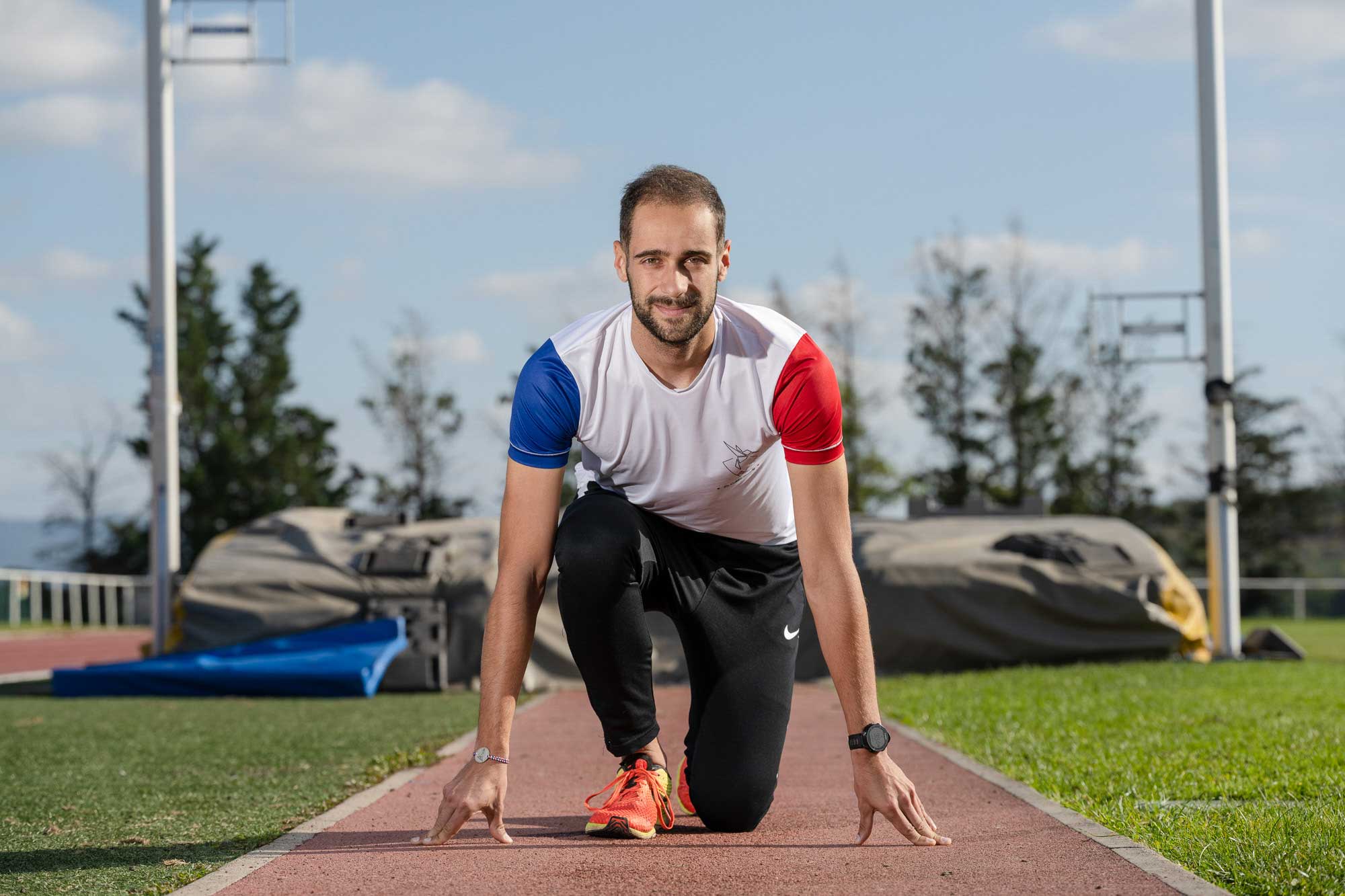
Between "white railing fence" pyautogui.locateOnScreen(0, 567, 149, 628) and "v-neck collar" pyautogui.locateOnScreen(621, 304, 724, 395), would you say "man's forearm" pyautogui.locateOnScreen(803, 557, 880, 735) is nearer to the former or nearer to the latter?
"v-neck collar" pyautogui.locateOnScreen(621, 304, 724, 395)

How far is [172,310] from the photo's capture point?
42.6 feet

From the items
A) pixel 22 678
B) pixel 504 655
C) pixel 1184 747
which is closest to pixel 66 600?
pixel 22 678

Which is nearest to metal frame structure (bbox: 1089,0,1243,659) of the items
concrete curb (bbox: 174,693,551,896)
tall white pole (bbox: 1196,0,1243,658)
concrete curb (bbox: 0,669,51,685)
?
tall white pole (bbox: 1196,0,1243,658)

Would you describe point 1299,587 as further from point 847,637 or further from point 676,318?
point 676,318

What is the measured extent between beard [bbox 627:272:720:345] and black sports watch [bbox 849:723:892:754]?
3.93 ft

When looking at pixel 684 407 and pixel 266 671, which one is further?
pixel 266 671

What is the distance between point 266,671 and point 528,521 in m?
6.99

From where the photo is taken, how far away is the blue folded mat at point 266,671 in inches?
397

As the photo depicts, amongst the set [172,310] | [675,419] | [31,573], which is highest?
[172,310]

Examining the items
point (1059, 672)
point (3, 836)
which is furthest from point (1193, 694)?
point (3, 836)

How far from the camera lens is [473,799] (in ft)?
12.0

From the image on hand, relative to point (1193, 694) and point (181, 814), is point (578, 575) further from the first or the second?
point (1193, 694)

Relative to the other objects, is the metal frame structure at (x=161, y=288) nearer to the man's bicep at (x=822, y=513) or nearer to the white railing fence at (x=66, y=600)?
the man's bicep at (x=822, y=513)

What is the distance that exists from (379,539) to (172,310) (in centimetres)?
357
